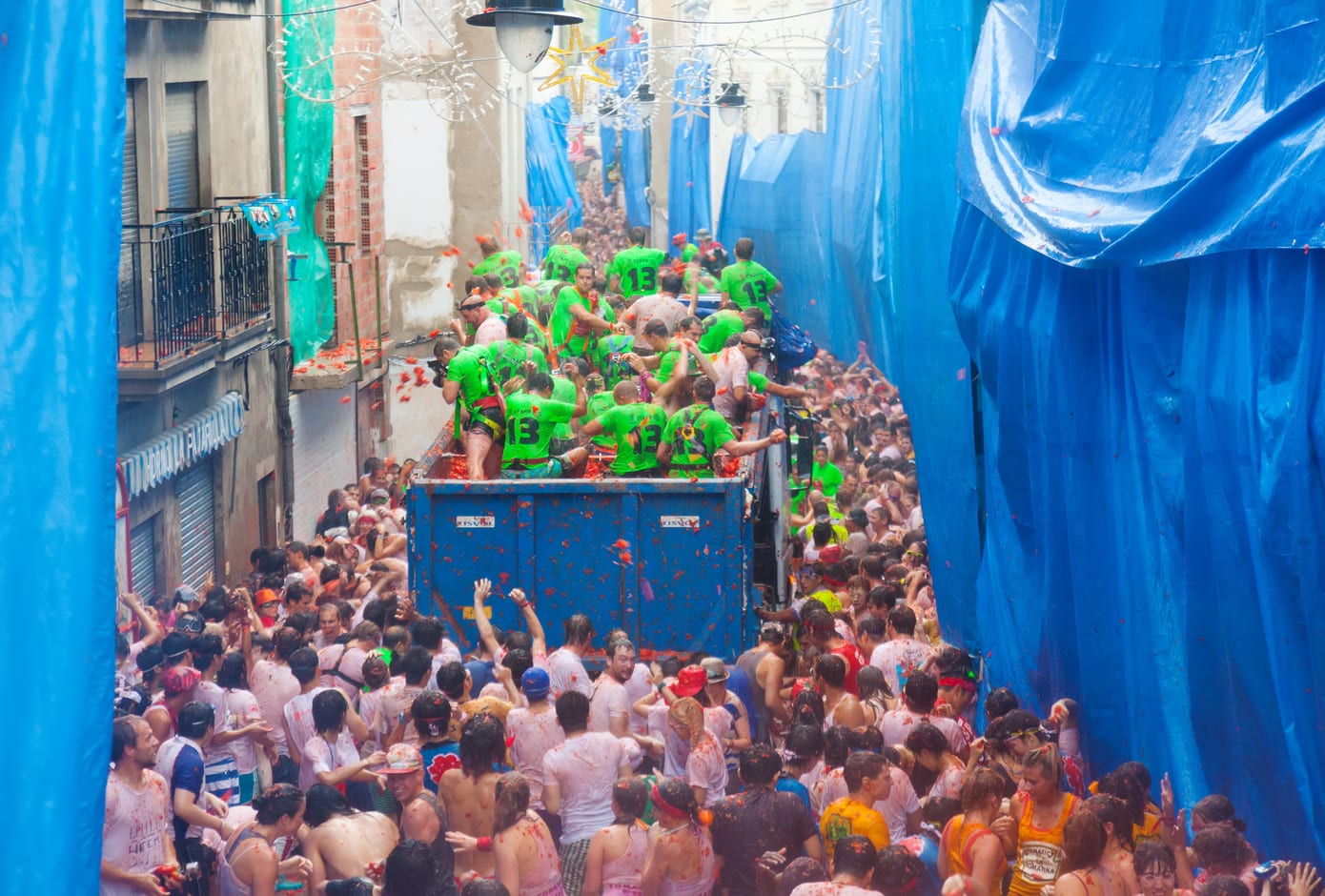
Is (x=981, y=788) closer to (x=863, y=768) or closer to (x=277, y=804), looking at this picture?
(x=863, y=768)

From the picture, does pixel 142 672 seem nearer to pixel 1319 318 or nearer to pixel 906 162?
pixel 906 162

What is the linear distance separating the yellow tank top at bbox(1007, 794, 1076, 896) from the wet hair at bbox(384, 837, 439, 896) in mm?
2246

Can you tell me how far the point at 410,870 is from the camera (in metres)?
5.85

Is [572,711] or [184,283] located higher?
[184,283]

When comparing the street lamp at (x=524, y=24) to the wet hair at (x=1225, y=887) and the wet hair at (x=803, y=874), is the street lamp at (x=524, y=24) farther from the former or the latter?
the wet hair at (x=1225, y=887)

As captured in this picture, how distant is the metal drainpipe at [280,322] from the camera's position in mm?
16156

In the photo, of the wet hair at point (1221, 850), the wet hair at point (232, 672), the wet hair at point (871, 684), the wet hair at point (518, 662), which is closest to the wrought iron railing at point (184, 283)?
the wet hair at point (232, 672)

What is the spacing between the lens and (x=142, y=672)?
28.9 feet

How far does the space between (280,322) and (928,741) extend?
10.8 m

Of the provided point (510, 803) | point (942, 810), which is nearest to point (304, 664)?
point (510, 803)

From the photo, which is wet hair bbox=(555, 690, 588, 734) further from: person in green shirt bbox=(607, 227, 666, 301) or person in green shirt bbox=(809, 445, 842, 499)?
person in green shirt bbox=(607, 227, 666, 301)

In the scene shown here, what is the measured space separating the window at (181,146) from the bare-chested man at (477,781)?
329 inches

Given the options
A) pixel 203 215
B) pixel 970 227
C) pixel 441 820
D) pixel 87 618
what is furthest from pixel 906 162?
pixel 87 618

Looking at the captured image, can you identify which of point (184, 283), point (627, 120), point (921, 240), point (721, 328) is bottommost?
point (721, 328)
